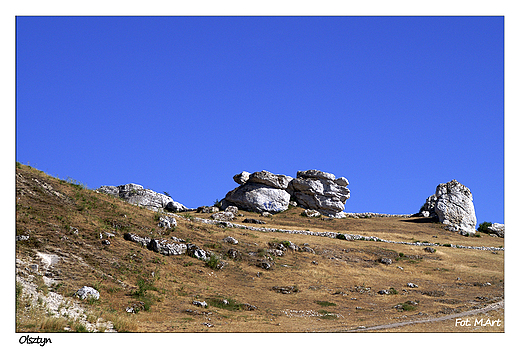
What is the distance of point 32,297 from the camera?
2050 centimetres

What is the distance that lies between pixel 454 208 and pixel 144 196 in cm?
4927

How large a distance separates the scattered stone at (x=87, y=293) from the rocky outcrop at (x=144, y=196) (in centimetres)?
4221

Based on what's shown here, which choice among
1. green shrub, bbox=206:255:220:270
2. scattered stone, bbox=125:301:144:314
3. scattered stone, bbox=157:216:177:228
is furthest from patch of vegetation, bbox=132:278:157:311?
scattered stone, bbox=157:216:177:228

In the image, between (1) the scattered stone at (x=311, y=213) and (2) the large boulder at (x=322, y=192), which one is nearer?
(1) the scattered stone at (x=311, y=213)

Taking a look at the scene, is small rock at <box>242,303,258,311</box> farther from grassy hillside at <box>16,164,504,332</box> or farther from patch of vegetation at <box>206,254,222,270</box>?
patch of vegetation at <box>206,254,222,270</box>

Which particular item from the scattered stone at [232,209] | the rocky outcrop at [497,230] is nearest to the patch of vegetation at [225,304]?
the scattered stone at [232,209]

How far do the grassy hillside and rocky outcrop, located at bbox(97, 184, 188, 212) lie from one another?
22.6 m

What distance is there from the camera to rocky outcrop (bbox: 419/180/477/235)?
72.0m

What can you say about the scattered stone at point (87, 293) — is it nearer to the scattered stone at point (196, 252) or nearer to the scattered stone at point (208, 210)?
the scattered stone at point (196, 252)

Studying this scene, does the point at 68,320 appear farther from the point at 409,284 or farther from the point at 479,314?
the point at 409,284

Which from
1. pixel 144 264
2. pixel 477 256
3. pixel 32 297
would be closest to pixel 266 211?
pixel 477 256

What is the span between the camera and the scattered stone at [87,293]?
73.6 ft

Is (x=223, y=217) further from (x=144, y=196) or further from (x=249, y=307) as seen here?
(x=249, y=307)

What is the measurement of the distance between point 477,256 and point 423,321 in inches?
1169
